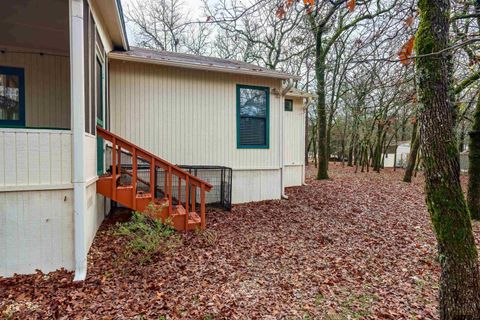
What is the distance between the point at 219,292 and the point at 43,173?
2.43 m

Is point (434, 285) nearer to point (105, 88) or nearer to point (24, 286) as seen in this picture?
point (24, 286)

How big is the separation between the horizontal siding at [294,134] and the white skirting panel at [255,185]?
110 inches

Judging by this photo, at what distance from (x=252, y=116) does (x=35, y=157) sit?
5.04 m

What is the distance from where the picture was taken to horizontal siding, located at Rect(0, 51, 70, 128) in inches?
227

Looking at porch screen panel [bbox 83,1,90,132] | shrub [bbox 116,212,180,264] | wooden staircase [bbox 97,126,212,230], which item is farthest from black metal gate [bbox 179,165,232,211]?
porch screen panel [bbox 83,1,90,132]

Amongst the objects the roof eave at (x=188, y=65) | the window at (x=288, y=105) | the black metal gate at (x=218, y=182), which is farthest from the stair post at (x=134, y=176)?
the window at (x=288, y=105)

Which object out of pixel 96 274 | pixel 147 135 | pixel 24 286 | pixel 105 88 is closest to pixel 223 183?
pixel 147 135

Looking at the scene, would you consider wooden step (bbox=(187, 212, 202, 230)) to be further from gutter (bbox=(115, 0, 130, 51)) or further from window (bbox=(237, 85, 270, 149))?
gutter (bbox=(115, 0, 130, 51))

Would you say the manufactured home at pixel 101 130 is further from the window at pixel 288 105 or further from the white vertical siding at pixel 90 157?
the window at pixel 288 105

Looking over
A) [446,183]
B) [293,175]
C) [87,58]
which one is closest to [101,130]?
[87,58]

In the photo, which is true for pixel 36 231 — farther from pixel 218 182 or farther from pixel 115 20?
pixel 218 182

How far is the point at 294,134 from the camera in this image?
10531mm

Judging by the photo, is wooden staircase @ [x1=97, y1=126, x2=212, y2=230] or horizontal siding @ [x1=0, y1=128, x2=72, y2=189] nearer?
horizontal siding @ [x1=0, y1=128, x2=72, y2=189]

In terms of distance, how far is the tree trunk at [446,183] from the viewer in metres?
2.22
